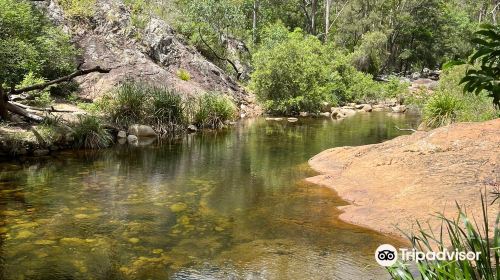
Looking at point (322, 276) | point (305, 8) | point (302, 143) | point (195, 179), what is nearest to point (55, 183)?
point (195, 179)

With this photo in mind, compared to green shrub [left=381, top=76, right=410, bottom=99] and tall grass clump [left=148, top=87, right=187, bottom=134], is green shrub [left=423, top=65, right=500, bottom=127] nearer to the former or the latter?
tall grass clump [left=148, top=87, right=187, bottom=134]

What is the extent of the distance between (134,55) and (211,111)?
22.1 feet

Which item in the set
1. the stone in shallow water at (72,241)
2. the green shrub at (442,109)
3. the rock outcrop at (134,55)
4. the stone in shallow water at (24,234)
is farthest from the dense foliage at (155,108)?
the stone in shallow water at (72,241)

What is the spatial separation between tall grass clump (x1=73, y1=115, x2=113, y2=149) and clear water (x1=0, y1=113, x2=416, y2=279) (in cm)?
93

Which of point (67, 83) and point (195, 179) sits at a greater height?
point (67, 83)

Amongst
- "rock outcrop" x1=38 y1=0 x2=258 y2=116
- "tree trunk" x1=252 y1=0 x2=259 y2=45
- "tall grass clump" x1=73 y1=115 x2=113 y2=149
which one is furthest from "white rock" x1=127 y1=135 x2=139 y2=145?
"tree trunk" x1=252 y1=0 x2=259 y2=45

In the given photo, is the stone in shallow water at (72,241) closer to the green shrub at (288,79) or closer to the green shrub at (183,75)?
the green shrub at (183,75)

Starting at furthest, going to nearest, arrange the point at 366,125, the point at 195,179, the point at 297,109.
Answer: the point at 297,109, the point at 366,125, the point at 195,179

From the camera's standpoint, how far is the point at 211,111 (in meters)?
22.9

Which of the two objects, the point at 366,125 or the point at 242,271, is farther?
the point at 366,125

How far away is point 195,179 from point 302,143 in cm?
694

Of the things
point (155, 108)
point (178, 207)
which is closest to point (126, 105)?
point (155, 108)

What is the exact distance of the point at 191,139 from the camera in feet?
62.9

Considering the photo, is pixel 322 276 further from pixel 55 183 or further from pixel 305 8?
pixel 305 8
